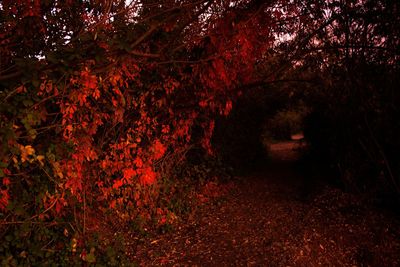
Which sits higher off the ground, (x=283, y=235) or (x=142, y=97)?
(x=142, y=97)

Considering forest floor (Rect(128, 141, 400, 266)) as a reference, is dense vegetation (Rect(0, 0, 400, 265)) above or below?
above

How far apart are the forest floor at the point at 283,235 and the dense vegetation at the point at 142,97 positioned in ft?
1.77

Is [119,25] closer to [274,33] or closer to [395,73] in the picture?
[274,33]

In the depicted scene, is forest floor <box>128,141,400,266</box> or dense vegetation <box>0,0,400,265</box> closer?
dense vegetation <box>0,0,400,265</box>

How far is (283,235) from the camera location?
243 inches

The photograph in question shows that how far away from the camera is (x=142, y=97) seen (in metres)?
6.30

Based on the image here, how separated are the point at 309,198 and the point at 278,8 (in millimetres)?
4450

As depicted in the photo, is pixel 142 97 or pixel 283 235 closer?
pixel 283 235

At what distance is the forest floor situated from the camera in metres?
5.32

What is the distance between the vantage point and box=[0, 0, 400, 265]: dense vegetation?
167 inches

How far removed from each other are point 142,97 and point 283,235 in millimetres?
3451

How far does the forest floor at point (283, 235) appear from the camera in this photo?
5320 mm

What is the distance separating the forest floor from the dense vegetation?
0.54 m

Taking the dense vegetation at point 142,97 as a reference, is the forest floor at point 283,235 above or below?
below
